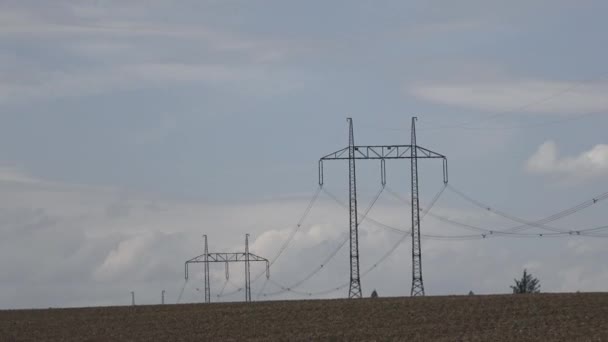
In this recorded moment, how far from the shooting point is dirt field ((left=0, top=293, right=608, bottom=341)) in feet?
264

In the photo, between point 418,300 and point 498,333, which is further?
point 418,300

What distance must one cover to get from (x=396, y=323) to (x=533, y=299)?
1178cm

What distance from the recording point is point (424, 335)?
79.9m

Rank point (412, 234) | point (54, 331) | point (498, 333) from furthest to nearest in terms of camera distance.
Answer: point (412, 234), point (54, 331), point (498, 333)

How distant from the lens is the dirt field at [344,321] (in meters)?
80.4

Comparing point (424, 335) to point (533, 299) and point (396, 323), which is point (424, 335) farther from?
point (533, 299)

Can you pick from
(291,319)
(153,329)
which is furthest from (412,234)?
(153,329)

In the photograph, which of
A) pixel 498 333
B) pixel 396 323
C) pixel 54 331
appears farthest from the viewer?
pixel 54 331

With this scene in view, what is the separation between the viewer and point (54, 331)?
91.2 metres

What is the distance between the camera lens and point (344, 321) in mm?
87500

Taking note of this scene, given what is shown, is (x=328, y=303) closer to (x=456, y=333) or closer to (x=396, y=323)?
(x=396, y=323)

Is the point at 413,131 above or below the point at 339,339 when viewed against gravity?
above

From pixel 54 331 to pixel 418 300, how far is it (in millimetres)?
23061

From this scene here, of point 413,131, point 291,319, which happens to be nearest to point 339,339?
point 291,319
